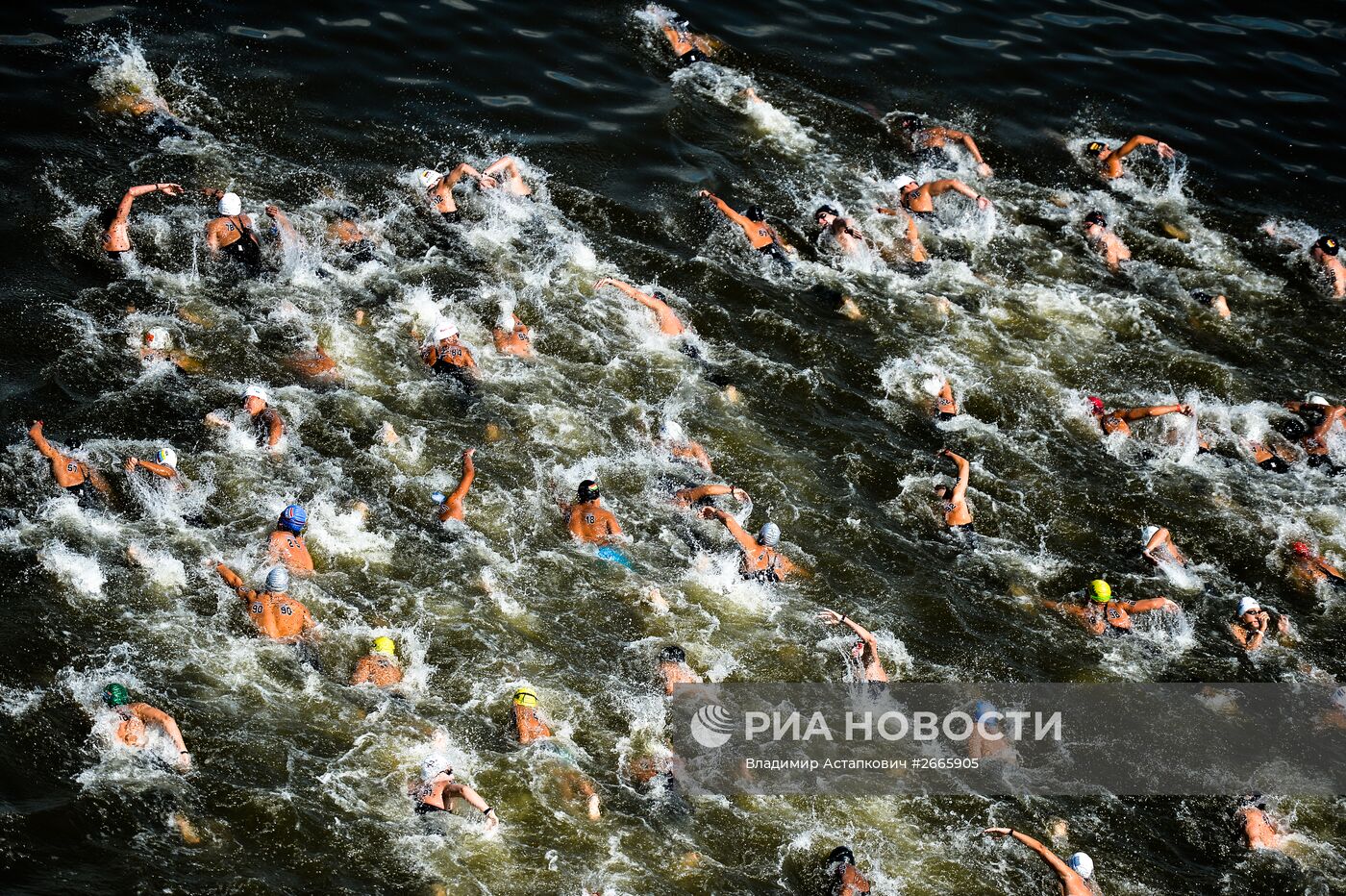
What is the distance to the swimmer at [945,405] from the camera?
1909 cm

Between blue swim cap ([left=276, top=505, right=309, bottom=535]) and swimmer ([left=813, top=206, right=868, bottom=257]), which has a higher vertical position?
swimmer ([left=813, top=206, right=868, bottom=257])

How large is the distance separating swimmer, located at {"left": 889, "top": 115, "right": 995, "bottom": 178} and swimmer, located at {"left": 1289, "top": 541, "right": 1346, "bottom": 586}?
10741 mm

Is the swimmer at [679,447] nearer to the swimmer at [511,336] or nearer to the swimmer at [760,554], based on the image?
the swimmer at [760,554]

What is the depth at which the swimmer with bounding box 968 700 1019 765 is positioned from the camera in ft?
47.3

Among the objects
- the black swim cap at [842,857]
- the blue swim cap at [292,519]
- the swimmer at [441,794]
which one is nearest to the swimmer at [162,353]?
the blue swim cap at [292,519]

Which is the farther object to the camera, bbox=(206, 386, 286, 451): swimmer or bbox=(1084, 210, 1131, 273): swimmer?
bbox=(1084, 210, 1131, 273): swimmer

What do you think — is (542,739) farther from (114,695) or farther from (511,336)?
(511,336)

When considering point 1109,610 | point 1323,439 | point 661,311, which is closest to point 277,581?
point 661,311

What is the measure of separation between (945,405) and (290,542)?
34.4 ft

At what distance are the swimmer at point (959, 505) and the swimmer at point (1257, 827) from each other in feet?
16.8

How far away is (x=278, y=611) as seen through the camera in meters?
13.8

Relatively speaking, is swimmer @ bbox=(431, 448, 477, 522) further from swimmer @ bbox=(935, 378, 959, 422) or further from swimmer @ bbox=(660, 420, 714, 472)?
swimmer @ bbox=(935, 378, 959, 422)

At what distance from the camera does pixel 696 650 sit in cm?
1482

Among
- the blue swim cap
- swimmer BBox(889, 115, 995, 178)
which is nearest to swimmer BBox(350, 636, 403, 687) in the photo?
the blue swim cap
